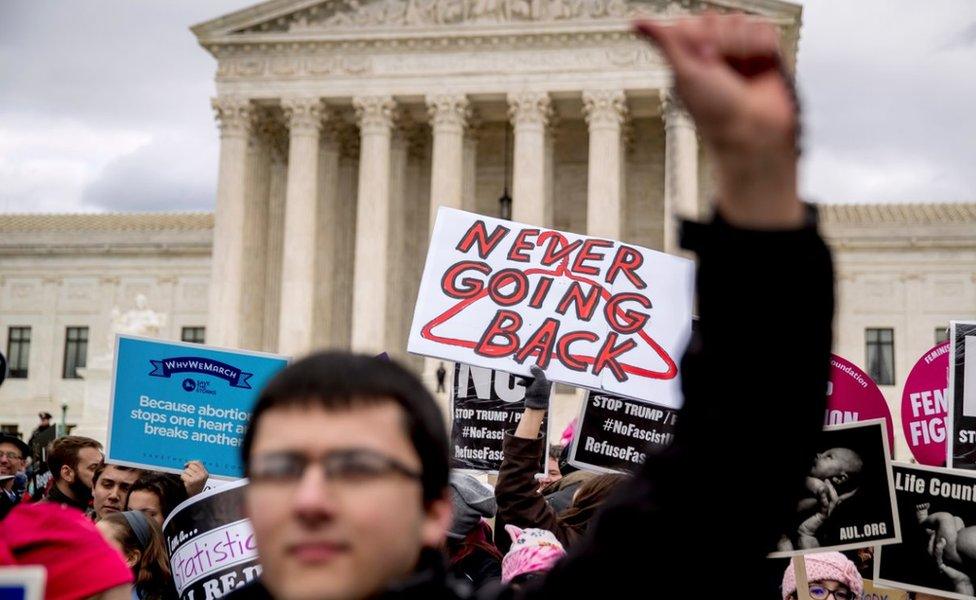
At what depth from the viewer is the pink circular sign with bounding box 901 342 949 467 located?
9523mm

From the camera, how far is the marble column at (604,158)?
40625 mm

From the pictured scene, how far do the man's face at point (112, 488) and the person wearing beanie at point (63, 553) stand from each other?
485cm

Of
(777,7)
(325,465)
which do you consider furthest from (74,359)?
(325,465)

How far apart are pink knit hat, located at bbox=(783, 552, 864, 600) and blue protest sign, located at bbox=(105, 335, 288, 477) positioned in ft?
12.5

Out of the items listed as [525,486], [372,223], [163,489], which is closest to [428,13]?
[372,223]

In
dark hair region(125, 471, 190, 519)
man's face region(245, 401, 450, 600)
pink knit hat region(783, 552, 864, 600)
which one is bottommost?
pink knit hat region(783, 552, 864, 600)

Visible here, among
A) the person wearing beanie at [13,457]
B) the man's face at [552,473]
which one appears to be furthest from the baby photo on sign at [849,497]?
the person wearing beanie at [13,457]

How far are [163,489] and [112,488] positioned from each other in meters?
0.89

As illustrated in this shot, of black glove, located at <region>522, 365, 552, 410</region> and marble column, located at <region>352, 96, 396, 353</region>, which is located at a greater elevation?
marble column, located at <region>352, 96, 396, 353</region>

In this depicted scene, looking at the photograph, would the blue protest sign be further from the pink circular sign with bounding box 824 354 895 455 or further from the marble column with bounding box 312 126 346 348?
the marble column with bounding box 312 126 346 348

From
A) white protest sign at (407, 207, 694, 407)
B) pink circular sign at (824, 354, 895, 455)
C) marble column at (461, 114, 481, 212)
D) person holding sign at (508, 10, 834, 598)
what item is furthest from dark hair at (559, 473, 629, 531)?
marble column at (461, 114, 481, 212)

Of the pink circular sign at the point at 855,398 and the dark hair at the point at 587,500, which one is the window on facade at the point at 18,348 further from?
the dark hair at the point at 587,500

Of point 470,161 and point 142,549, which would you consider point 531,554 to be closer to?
point 142,549

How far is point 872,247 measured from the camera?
45812mm
